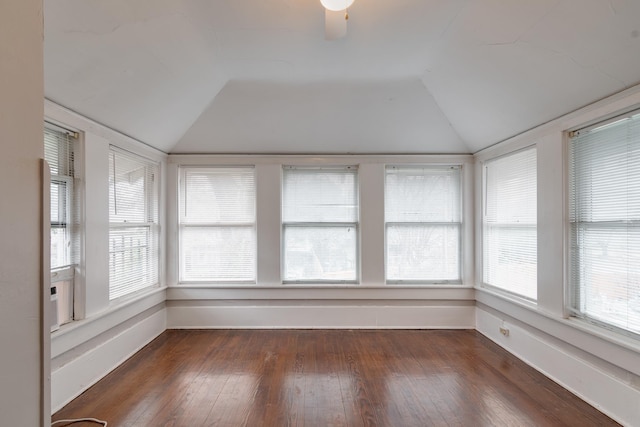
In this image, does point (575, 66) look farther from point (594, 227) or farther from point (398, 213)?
point (398, 213)

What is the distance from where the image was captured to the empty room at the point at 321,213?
196 cm

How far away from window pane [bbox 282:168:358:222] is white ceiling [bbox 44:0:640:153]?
0.45 meters

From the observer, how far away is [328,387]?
261 cm

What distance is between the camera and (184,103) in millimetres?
3191

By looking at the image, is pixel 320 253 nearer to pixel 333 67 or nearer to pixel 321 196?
pixel 321 196

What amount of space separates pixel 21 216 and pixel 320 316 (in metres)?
3.70

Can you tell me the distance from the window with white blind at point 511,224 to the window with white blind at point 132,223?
3.94 metres

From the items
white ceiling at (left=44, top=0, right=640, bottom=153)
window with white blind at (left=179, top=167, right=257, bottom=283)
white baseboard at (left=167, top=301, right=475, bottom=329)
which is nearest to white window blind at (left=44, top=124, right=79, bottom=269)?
white ceiling at (left=44, top=0, right=640, bottom=153)

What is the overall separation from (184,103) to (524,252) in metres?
3.67

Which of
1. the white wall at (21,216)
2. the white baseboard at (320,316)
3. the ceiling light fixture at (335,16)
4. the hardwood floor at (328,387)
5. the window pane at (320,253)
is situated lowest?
the hardwood floor at (328,387)

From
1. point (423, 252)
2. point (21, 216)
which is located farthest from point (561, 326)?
point (21, 216)

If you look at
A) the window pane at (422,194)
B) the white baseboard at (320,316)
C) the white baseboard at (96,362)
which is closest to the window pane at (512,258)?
the window pane at (422,194)

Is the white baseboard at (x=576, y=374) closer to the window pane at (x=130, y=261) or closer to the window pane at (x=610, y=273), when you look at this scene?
the window pane at (x=610, y=273)

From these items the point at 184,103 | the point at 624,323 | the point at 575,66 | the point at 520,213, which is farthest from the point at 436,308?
the point at 184,103
